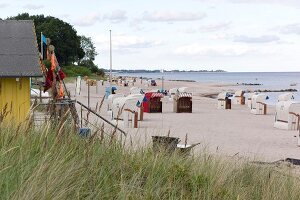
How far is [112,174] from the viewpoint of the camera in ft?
14.9

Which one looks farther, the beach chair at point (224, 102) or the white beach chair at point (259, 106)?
the beach chair at point (224, 102)

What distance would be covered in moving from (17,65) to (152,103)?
13.0 meters

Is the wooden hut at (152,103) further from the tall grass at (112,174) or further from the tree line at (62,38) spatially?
the tree line at (62,38)

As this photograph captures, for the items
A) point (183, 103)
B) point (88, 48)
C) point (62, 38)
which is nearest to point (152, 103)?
point (183, 103)

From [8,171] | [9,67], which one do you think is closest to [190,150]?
[8,171]

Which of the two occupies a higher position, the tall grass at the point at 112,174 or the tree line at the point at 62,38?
the tree line at the point at 62,38

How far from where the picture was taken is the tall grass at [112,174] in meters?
3.72

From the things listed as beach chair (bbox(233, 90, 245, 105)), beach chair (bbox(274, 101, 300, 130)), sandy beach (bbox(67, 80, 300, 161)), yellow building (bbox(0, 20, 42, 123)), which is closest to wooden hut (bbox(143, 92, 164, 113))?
sandy beach (bbox(67, 80, 300, 161))

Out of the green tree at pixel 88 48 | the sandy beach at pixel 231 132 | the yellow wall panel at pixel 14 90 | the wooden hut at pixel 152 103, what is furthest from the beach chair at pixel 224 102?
the green tree at pixel 88 48

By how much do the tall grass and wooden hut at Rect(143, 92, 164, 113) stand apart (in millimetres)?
17121

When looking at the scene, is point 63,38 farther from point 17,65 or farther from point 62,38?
point 17,65

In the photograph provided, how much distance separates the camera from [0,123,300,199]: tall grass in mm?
3719

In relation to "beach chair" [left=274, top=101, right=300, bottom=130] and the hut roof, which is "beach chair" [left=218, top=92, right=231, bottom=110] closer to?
"beach chair" [left=274, top=101, right=300, bottom=130]

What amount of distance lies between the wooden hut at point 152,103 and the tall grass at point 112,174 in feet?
56.2
